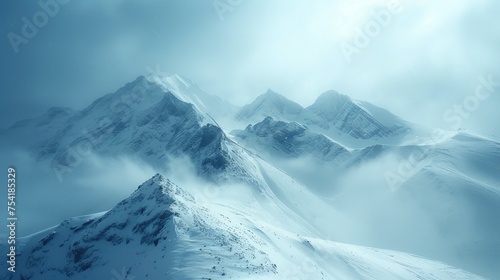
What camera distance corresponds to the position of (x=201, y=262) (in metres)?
41.7

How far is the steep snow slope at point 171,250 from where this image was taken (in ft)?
140

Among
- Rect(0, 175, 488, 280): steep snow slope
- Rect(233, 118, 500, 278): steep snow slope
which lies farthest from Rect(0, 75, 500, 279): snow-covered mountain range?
Rect(233, 118, 500, 278): steep snow slope

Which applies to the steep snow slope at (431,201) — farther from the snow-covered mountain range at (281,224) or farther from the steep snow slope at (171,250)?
the steep snow slope at (171,250)

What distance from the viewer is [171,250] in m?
44.4

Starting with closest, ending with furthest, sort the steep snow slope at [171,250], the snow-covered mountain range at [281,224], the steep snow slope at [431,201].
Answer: the steep snow slope at [171,250], the snow-covered mountain range at [281,224], the steep snow slope at [431,201]

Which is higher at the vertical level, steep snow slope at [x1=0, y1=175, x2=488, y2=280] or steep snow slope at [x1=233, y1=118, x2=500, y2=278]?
steep snow slope at [x1=233, y1=118, x2=500, y2=278]

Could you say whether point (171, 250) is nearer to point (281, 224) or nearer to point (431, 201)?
point (281, 224)

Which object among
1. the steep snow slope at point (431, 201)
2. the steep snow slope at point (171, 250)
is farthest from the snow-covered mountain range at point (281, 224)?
the steep snow slope at point (431, 201)

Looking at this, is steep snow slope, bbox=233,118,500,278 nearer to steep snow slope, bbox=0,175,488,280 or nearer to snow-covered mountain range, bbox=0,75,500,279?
snow-covered mountain range, bbox=0,75,500,279

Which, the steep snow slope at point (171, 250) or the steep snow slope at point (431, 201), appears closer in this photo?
the steep snow slope at point (171, 250)

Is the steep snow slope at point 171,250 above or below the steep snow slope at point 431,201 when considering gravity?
below

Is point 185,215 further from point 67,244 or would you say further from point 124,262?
point 67,244

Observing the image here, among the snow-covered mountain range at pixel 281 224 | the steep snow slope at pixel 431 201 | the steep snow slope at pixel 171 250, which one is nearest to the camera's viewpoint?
the steep snow slope at pixel 171 250

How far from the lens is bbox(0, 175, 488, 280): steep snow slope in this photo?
4278 cm
